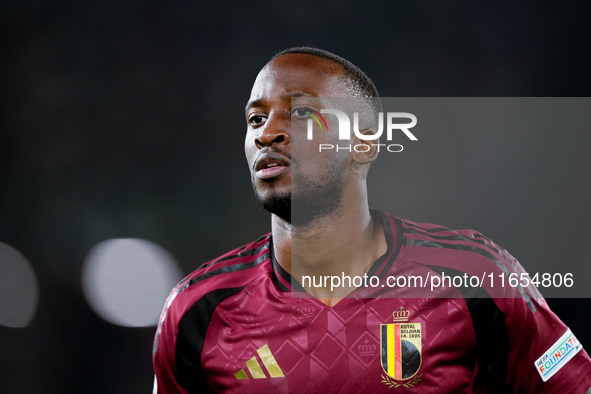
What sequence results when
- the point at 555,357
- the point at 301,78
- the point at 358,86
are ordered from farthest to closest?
the point at 358,86 → the point at 301,78 → the point at 555,357

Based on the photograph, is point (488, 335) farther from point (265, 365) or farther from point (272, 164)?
point (272, 164)

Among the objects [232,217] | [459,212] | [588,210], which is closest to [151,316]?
[232,217]

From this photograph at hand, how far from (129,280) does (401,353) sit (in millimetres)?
1649

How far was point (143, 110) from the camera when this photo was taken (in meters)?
2.56

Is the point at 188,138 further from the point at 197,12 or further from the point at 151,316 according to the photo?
the point at 151,316

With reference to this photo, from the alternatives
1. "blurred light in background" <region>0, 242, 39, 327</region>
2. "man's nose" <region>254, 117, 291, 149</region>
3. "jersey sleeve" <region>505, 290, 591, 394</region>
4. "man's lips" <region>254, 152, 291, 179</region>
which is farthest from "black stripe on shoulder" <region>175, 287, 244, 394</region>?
"blurred light in background" <region>0, 242, 39, 327</region>

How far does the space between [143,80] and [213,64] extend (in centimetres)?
41

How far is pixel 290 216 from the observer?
155 centimetres

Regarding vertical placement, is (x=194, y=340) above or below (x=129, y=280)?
below

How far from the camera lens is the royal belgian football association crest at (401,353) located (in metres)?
1.46

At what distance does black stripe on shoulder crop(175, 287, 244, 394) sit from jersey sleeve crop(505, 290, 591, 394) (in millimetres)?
957

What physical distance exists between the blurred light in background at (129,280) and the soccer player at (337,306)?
2.65 feet

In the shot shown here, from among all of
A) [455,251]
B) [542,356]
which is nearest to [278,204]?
[455,251]

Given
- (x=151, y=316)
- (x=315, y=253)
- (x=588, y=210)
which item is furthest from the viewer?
(x=151, y=316)
